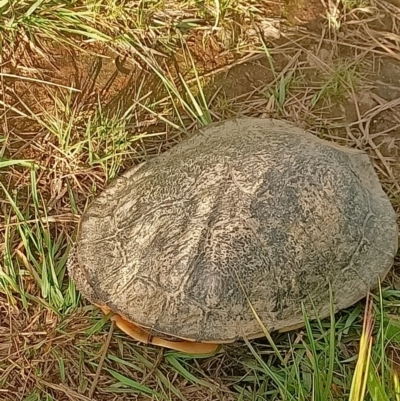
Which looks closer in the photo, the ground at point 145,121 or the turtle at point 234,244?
the turtle at point 234,244

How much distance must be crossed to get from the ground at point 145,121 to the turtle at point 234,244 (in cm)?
11

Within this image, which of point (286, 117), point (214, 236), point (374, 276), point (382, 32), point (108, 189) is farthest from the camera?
point (382, 32)

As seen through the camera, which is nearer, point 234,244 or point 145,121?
point 234,244

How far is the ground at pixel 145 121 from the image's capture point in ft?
6.31

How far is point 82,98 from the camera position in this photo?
2.39 metres

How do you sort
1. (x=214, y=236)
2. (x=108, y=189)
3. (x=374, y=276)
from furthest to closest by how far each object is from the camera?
1. (x=108, y=189)
2. (x=374, y=276)
3. (x=214, y=236)

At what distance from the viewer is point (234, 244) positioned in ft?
5.82

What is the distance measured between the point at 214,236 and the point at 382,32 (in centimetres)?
126

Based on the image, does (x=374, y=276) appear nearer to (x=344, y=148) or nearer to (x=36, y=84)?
(x=344, y=148)

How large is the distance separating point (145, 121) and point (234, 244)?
76cm

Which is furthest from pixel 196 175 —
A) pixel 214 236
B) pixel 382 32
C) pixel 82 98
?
pixel 382 32

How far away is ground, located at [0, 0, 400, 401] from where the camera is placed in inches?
75.7

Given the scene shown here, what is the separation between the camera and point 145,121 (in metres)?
2.37

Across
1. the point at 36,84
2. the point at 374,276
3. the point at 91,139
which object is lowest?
the point at 374,276
